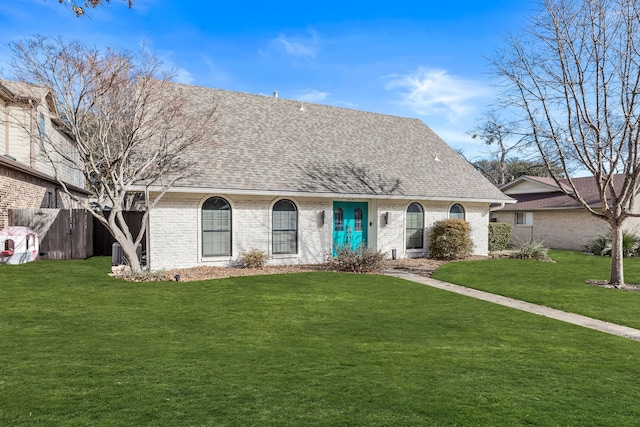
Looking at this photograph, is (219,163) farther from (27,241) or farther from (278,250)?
(27,241)

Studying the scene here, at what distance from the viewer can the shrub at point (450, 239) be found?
56.7 ft

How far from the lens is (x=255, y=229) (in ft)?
48.4

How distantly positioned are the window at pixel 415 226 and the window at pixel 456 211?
1563 mm

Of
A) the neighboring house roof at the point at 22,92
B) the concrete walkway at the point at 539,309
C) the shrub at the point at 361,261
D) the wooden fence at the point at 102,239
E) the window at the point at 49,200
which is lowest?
the concrete walkway at the point at 539,309

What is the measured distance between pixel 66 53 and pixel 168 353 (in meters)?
9.87

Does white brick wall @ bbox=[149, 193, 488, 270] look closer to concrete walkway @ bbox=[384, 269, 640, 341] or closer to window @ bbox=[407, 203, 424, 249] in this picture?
window @ bbox=[407, 203, 424, 249]

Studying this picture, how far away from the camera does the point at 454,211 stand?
61.8 ft

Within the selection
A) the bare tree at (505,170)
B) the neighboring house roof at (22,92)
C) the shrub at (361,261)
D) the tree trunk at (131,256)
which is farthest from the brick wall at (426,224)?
the bare tree at (505,170)

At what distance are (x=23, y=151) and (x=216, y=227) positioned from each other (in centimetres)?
1027

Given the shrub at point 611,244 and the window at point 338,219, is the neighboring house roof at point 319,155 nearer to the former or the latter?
the window at point 338,219

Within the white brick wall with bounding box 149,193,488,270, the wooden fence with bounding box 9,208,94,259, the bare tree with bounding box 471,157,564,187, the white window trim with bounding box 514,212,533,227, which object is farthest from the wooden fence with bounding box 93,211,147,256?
the bare tree with bounding box 471,157,564,187

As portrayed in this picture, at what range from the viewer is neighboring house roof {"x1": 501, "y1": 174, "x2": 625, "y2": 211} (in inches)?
984

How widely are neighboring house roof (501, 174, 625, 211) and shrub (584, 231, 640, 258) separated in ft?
8.40

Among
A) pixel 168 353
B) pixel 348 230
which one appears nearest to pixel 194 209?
pixel 348 230
